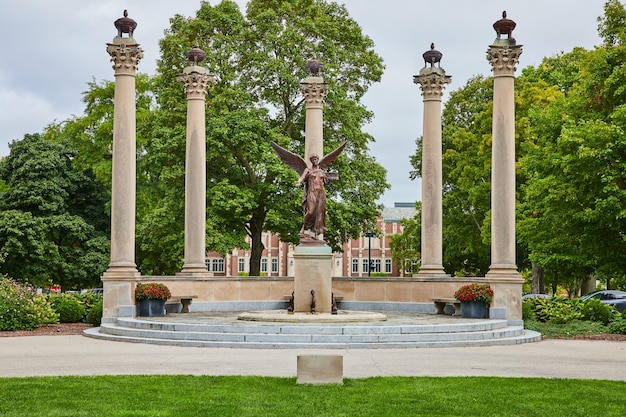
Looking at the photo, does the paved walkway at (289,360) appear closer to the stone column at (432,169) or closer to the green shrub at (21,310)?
the green shrub at (21,310)

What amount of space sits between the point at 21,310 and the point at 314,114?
15147 mm

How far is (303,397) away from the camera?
15.5 m

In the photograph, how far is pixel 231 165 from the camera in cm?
5103

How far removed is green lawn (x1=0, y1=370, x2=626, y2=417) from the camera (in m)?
14.3

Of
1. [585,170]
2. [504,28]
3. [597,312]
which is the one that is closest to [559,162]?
[585,170]

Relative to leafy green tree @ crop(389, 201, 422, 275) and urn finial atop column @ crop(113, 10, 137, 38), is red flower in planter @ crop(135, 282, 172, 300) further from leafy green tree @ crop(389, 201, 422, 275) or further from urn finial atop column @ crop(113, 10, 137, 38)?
leafy green tree @ crop(389, 201, 422, 275)

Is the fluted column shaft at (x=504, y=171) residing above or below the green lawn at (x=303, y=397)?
above

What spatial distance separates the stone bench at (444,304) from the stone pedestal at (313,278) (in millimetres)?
6172

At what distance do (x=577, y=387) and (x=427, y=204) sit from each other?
22583mm

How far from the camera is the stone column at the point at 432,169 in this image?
3962cm

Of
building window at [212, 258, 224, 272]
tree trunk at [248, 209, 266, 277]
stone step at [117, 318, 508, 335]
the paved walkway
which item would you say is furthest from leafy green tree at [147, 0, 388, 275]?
building window at [212, 258, 224, 272]

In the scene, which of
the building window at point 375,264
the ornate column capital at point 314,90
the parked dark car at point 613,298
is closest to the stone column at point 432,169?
the ornate column capital at point 314,90

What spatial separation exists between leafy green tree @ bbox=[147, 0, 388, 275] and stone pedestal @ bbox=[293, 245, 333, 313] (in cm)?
1749

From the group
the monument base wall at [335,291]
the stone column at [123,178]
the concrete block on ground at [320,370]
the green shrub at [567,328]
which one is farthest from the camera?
the monument base wall at [335,291]
